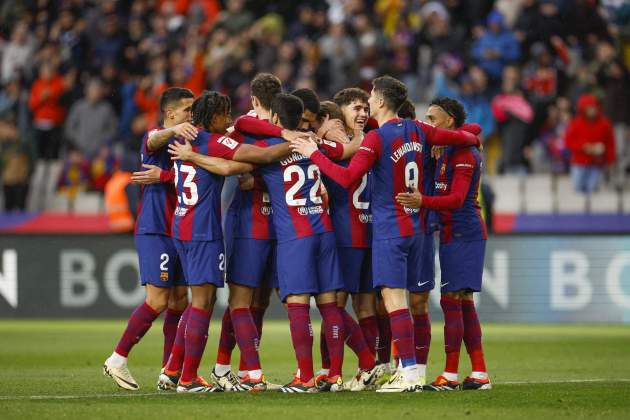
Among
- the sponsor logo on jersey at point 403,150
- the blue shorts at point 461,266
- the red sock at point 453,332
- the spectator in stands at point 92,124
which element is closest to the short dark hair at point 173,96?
the sponsor logo on jersey at point 403,150

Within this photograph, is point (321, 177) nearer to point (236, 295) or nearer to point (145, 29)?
point (236, 295)

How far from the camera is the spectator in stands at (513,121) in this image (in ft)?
66.6

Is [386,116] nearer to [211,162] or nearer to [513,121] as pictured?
[211,162]

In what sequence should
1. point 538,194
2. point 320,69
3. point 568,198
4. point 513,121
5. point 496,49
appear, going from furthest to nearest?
1. point 320,69
2. point 496,49
3. point 513,121
4. point 538,194
5. point 568,198

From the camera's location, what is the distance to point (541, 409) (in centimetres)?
865

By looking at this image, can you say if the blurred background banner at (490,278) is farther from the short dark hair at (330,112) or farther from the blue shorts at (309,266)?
the blue shorts at (309,266)

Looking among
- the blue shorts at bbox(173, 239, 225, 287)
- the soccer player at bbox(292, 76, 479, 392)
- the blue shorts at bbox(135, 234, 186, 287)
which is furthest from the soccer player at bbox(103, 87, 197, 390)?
the soccer player at bbox(292, 76, 479, 392)

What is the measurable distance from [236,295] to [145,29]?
14.4m

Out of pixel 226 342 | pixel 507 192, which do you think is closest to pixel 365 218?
pixel 226 342

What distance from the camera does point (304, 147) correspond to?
9.52 m

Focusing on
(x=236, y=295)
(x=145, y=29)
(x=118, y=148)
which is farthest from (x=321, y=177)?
(x=145, y=29)

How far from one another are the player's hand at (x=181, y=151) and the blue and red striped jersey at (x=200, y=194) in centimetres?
5

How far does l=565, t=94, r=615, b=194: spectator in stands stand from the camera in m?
19.6

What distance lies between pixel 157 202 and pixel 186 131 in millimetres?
905
